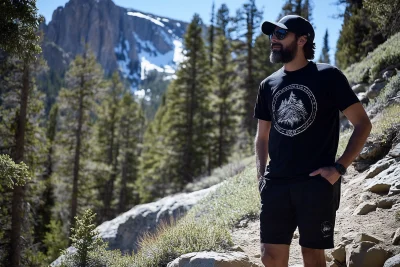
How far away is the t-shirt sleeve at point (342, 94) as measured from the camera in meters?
2.93

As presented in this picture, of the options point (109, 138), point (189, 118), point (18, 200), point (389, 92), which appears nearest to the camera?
point (389, 92)

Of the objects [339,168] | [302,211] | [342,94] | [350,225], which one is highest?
[342,94]

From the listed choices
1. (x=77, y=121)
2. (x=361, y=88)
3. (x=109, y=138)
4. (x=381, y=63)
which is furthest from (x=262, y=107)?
(x=109, y=138)

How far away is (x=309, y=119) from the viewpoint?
2.99m

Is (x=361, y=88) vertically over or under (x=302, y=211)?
over

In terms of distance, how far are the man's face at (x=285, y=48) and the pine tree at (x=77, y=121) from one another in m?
20.6

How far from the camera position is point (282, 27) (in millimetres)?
3160

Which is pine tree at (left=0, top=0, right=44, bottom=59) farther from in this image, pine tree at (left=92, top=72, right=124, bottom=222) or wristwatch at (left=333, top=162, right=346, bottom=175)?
pine tree at (left=92, top=72, right=124, bottom=222)

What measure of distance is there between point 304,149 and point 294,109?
32cm

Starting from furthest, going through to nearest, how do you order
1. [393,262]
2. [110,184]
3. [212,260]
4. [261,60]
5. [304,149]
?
1. [110,184]
2. [261,60]
3. [212,260]
4. [393,262]
5. [304,149]

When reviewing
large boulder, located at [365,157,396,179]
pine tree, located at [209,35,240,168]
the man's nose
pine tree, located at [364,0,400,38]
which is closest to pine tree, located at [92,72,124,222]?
pine tree, located at [209,35,240,168]

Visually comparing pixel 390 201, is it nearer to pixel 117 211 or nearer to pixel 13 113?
pixel 13 113

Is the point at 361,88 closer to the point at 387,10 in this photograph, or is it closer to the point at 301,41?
the point at 387,10

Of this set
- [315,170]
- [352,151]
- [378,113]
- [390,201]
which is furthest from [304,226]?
[378,113]
